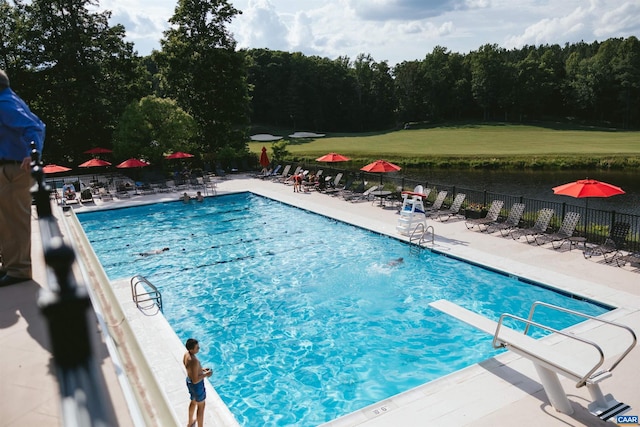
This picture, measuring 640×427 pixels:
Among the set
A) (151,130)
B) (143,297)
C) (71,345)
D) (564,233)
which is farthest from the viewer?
(151,130)

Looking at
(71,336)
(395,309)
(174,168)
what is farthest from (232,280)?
(174,168)

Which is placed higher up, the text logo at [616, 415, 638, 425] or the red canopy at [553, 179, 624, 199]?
the red canopy at [553, 179, 624, 199]

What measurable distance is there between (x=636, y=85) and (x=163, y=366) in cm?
8475

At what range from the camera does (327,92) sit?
89.4 m

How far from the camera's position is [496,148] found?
5159cm

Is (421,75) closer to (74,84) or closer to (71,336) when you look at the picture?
(74,84)

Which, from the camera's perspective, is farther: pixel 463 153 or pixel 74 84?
pixel 463 153

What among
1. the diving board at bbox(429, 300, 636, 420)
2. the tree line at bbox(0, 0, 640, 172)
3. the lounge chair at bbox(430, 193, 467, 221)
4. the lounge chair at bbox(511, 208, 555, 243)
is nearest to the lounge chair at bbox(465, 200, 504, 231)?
the lounge chair at bbox(511, 208, 555, 243)

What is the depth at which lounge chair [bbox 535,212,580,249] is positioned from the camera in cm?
1448

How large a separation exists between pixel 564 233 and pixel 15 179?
1462 cm

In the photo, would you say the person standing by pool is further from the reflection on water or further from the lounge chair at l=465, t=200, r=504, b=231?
the reflection on water

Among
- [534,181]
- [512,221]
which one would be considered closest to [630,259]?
[512,221]

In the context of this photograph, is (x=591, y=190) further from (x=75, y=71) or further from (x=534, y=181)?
(x=75, y=71)

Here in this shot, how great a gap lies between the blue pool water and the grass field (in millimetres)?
22586
